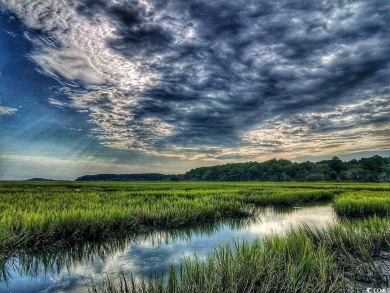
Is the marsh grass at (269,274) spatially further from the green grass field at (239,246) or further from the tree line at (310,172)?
the tree line at (310,172)

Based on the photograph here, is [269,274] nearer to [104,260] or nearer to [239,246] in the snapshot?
[239,246]

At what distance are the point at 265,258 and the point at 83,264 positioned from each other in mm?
3827

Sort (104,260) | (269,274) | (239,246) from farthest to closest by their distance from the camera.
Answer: (104,260)
(239,246)
(269,274)

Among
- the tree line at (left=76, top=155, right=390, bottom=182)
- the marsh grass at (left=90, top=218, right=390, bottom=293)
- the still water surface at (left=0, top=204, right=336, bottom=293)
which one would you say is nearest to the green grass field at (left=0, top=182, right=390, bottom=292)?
the marsh grass at (left=90, top=218, right=390, bottom=293)

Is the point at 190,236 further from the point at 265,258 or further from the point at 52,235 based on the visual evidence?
the point at 265,258

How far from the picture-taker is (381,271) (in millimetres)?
4227

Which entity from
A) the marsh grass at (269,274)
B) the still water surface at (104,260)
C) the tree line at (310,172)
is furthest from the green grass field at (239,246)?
the tree line at (310,172)

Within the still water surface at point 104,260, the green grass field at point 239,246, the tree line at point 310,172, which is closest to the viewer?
the green grass field at point 239,246

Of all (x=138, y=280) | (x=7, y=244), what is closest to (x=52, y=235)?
(x=7, y=244)

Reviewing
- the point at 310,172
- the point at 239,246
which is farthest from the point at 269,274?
the point at 310,172

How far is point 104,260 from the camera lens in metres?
5.72

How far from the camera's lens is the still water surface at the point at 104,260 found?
14.9 feet

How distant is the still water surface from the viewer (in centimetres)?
455

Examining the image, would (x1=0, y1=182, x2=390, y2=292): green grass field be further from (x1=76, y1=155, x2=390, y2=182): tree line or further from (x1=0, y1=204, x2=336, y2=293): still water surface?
(x1=76, y1=155, x2=390, y2=182): tree line
